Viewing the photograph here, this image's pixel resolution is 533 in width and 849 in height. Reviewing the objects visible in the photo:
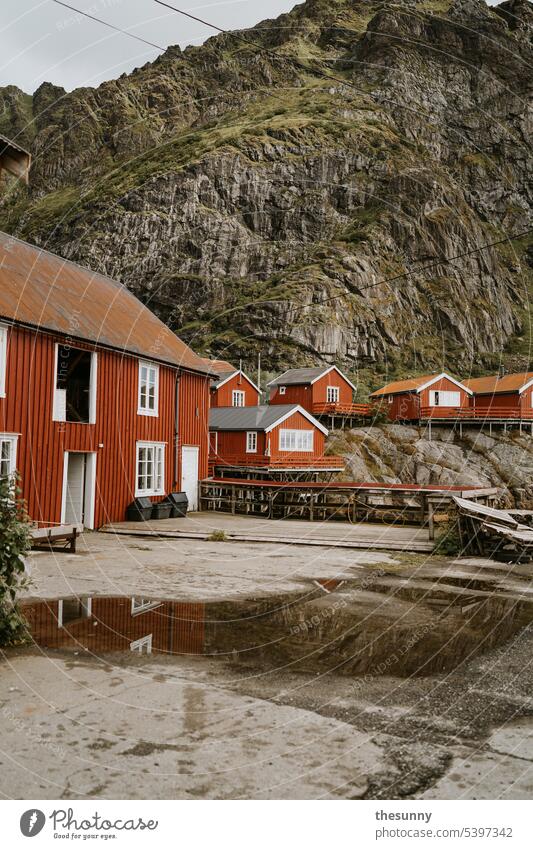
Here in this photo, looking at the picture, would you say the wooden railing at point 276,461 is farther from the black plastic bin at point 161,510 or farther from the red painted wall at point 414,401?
the red painted wall at point 414,401

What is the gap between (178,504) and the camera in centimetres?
2402

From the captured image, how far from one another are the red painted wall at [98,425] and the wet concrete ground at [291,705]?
7.98 metres

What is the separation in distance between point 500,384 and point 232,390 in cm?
2642

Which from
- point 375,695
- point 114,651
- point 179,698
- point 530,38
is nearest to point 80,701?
point 179,698

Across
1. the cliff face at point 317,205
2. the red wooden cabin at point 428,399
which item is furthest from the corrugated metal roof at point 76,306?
the cliff face at point 317,205

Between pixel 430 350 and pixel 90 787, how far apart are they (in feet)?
298

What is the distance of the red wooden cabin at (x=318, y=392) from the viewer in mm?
55688

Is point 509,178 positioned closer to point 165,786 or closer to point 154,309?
point 154,309

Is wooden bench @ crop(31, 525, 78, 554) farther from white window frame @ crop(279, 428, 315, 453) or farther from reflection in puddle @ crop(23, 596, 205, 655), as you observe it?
white window frame @ crop(279, 428, 315, 453)

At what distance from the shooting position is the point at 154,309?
87812 millimetres

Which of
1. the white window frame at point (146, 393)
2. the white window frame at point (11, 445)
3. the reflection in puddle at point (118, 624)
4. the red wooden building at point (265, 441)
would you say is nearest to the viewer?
the reflection in puddle at point (118, 624)

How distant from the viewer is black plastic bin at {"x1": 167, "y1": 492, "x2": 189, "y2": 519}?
23.7 metres

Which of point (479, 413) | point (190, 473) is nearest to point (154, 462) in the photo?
point (190, 473)

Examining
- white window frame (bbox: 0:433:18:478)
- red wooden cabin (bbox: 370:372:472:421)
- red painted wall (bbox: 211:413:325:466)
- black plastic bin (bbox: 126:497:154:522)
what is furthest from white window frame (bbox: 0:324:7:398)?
red wooden cabin (bbox: 370:372:472:421)
